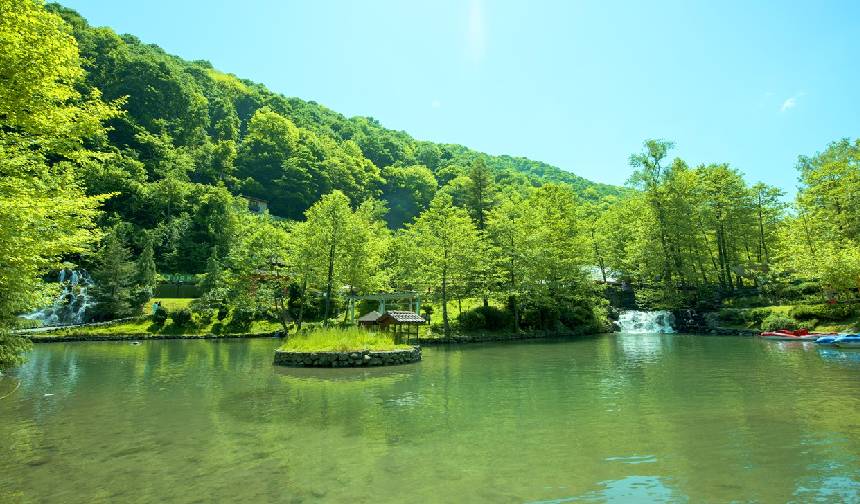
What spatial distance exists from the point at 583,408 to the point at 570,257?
32.2m

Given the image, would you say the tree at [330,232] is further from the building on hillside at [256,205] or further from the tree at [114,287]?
the building on hillside at [256,205]

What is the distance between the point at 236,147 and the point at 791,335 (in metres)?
111

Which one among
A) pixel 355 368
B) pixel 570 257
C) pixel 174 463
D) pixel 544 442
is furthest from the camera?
pixel 570 257

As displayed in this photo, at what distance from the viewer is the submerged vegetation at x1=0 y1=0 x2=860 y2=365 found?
11.8 m

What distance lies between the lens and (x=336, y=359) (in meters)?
22.7

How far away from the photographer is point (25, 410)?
1300 centimetres

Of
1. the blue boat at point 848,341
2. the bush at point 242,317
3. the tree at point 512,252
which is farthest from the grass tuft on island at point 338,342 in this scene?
the blue boat at point 848,341

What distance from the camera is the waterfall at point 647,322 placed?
144ft

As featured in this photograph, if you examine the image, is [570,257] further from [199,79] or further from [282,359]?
[199,79]

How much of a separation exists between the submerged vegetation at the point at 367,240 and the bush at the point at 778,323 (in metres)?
0.73

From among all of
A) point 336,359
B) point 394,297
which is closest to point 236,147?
point 394,297

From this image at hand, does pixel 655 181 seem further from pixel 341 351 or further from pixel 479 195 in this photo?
pixel 341 351

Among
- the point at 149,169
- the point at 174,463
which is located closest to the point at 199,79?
the point at 149,169

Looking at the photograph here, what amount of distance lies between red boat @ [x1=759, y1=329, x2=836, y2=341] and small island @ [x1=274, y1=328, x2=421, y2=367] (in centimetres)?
2443
